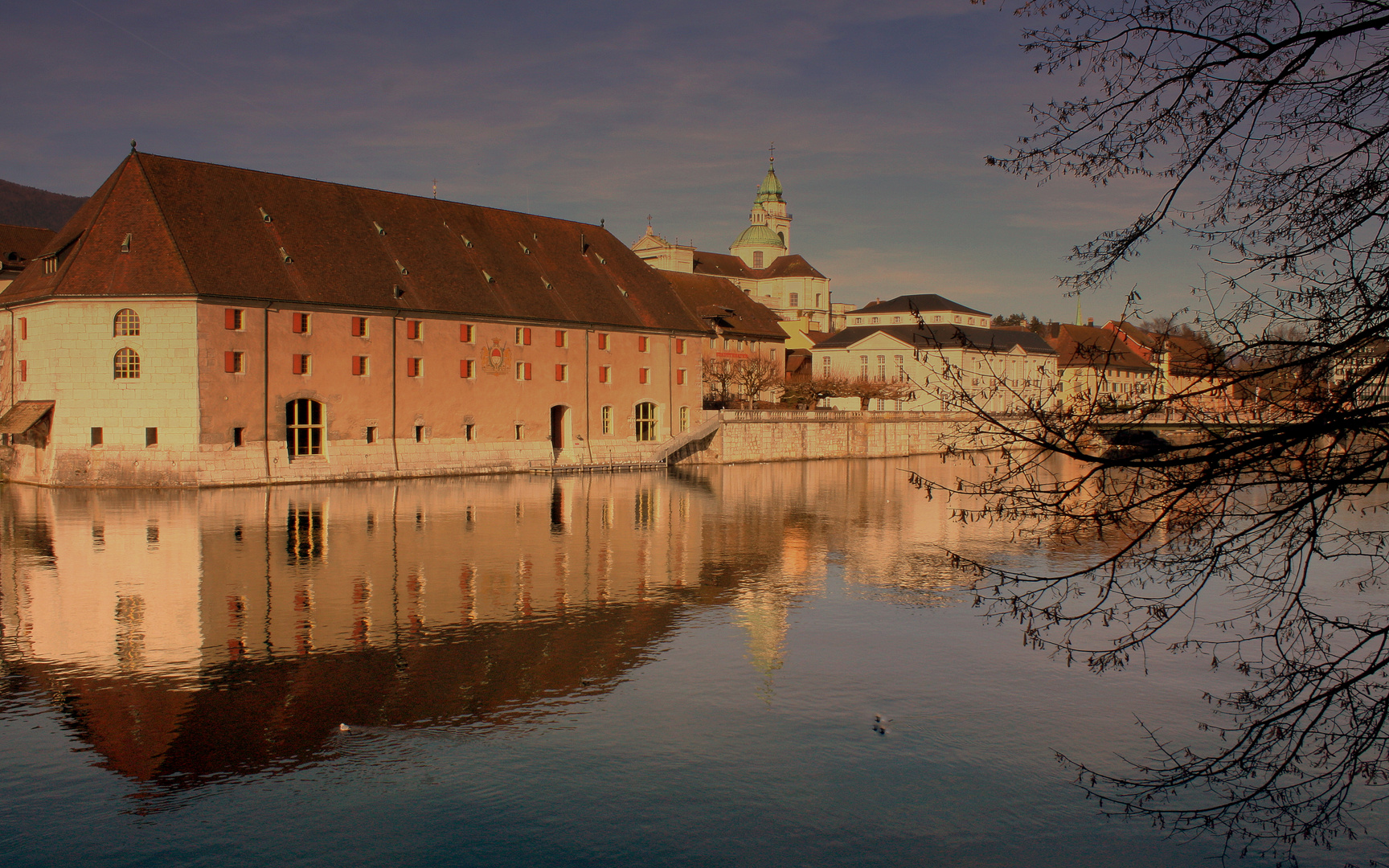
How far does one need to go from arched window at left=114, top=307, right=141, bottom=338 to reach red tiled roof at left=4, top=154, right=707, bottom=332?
2.64 feet

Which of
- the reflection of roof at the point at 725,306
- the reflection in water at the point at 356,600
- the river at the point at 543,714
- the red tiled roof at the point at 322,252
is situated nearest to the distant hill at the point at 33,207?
the reflection of roof at the point at 725,306

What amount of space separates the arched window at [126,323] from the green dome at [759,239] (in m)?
121

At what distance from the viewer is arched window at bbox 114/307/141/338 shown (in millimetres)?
42531

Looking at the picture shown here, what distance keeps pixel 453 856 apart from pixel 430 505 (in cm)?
2784

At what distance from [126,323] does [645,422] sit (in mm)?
27222

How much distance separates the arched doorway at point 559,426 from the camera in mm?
57031

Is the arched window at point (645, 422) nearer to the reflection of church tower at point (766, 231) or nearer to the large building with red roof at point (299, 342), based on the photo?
the large building with red roof at point (299, 342)

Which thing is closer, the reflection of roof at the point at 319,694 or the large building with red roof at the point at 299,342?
the reflection of roof at the point at 319,694

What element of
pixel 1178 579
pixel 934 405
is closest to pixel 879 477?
pixel 1178 579

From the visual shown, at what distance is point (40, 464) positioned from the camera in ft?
142

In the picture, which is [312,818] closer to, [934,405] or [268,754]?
[268,754]

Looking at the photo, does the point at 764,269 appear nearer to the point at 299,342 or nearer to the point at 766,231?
the point at 766,231

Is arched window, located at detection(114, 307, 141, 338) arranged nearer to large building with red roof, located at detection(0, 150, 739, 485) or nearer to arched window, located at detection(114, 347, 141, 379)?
large building with red roof, located at detection(0, 150, 739, 485)

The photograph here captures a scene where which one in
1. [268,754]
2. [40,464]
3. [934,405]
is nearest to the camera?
[268,754]
